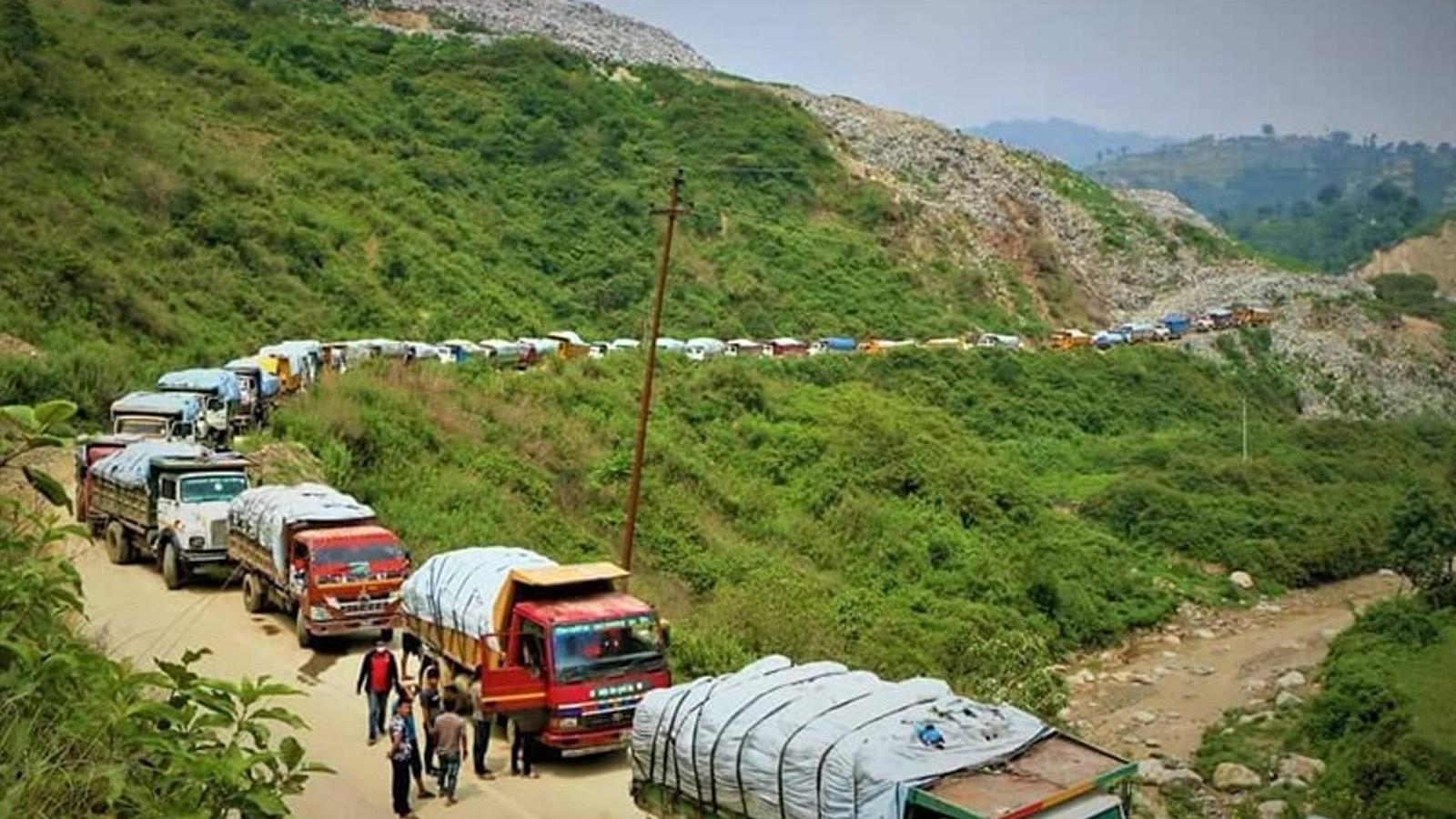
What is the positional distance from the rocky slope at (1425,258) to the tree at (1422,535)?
8121cm

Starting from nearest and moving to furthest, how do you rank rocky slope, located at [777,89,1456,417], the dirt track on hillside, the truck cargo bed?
the truck cargo bed < the dirt track on hillside < rocky slope, located at [777,89,1456,417]

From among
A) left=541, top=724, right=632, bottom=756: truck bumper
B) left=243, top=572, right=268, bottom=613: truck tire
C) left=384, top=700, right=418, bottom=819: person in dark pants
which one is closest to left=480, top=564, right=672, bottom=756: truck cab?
left=541, top=724, right=632, bottom=756: truck bumper

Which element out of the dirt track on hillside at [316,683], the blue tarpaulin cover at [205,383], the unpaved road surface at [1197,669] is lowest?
the unpaved road surface at [1197,669]

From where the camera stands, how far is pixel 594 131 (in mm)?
84750

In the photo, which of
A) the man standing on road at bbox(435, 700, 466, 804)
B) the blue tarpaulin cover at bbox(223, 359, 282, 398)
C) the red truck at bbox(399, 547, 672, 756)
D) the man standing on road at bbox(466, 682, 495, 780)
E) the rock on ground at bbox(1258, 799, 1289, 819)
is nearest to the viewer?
the man standing on road at bbox(435, 700, 466, 804)

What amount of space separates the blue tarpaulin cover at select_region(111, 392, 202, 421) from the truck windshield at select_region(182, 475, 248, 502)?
22.5 feet

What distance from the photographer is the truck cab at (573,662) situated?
53.9 ft

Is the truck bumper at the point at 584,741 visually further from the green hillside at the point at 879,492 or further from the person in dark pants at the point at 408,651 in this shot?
the green hillside at the point at 879,492

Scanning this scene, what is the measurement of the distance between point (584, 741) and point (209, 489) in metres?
11.9

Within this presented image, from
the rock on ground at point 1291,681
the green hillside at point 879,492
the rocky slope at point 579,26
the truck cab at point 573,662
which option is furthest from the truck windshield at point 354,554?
the rocky slope at point 579,26

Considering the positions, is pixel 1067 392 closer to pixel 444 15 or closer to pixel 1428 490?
pixel 1428 490

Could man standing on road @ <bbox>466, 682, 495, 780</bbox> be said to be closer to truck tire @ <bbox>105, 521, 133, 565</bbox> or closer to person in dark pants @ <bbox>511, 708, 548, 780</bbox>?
person in dark pants @ <bbox>511, 708, 548, 780</bbox>

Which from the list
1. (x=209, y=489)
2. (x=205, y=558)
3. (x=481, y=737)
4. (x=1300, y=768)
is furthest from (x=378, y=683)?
(x=1300, y=768)

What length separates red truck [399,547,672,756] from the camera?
16.5 meters
